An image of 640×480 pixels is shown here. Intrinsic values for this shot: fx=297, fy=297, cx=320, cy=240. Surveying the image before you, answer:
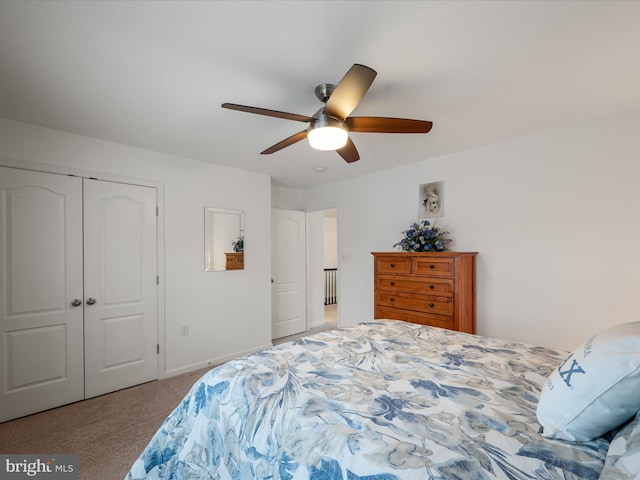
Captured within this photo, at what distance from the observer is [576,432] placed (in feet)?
2.87

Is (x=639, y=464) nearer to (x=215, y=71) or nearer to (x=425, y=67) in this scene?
(x=425, y=67)

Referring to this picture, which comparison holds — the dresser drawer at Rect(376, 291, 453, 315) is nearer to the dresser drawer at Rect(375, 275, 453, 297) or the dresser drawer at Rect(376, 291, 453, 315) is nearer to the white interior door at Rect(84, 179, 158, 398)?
the dresser drawer at Rect(375, 275, 453, 297)

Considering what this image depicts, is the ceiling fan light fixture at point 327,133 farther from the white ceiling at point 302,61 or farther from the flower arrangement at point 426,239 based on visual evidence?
the flower arrangement at point 426,239

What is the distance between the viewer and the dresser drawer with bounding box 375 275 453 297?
9.76 feet

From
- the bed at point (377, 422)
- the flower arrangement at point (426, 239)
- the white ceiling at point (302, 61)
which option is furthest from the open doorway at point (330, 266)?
the bed at point (377, 422)

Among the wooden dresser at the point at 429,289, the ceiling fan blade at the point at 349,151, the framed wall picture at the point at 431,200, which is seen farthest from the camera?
the framed wall picture at the point at 431,200

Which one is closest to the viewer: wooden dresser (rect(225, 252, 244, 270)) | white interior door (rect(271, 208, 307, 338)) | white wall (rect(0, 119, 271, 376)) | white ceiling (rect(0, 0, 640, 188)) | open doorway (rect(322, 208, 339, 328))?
white ceiling (rect(0, 0, 640, 188))

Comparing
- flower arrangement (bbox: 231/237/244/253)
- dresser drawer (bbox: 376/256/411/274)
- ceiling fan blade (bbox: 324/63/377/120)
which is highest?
ceiling fan blade (bbox: 324/63/377/120)

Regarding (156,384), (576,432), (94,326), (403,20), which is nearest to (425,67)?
(403,20)

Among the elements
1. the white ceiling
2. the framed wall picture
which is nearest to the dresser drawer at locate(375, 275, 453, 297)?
the framed wall picture

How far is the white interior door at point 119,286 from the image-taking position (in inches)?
111

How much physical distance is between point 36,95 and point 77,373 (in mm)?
2333

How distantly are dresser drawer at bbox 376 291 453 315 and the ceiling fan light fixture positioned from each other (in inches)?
77.9

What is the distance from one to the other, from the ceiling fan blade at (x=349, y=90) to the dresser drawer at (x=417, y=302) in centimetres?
213
